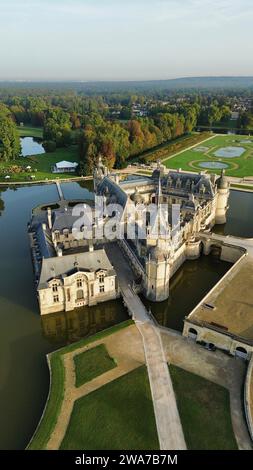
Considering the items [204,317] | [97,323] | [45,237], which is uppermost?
[45,237]

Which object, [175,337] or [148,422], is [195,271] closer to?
[175,337]

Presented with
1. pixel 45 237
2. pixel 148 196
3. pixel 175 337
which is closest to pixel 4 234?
pixel 45 237

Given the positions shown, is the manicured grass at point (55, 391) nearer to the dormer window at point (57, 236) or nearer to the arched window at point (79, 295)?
the arched window at point (79, 295)

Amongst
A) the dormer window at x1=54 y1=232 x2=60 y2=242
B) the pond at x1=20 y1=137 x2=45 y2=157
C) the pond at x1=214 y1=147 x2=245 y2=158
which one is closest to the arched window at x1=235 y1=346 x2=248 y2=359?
the dormer window at x1=54 y1=232 x2=60 y2=242

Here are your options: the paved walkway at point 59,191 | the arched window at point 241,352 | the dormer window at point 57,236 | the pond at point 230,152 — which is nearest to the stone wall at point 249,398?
the arched window at point 241,352
